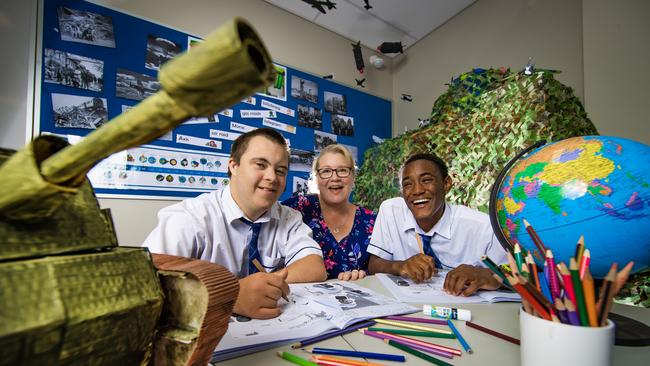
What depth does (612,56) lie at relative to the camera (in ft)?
4.47

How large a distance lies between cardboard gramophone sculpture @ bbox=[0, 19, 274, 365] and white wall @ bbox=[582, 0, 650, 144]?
181 cm

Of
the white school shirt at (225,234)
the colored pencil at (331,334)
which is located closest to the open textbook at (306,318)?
the colored pencil at (331,334)

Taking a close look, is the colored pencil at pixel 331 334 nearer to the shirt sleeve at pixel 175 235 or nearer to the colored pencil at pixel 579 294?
the colored pencil at pixel 579 294

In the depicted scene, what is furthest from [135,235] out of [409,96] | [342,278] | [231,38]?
[409,96]

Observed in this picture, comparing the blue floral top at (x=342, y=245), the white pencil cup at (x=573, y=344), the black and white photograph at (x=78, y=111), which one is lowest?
the blue floral top at (x=342, y=245)

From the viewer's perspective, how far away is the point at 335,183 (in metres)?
1.53

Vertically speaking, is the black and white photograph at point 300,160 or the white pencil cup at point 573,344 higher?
the black and white photograph at point 300,160

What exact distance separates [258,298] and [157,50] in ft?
5.56

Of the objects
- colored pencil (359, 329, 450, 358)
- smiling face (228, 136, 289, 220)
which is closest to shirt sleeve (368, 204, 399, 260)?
smiling face (228, 136, 289, 220)

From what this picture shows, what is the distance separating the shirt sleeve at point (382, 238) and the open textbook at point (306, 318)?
553 millimetres

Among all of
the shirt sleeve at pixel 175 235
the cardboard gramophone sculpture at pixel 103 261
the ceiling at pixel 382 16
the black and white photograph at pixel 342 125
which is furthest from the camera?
the black and white photograph at pixel 342 125

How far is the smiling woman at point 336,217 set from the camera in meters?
1.43

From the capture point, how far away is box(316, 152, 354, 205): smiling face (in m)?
1.53

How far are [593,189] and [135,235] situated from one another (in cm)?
184
